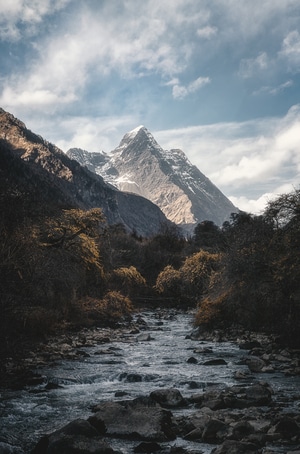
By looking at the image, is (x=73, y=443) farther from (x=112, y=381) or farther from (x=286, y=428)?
(x=112, y=381)

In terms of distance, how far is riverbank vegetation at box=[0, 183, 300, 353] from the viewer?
14417mm

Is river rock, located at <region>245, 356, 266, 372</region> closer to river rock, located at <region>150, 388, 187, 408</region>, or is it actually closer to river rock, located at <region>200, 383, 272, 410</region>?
river rock, located at <region>200, 383, 272, 410</region>

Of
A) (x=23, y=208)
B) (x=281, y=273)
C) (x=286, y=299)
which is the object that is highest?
(x=23, y=208)

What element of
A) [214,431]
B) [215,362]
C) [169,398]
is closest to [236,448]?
[214,431]

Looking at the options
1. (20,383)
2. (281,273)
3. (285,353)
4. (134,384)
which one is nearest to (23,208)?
(20,383)

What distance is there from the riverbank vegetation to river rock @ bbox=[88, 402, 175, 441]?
3571mm

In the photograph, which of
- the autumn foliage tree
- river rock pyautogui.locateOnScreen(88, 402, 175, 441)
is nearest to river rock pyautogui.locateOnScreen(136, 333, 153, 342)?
the autumn foliage tree

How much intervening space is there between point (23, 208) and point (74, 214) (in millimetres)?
12517

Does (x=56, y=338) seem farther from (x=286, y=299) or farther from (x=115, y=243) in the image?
(x=115, y=243)

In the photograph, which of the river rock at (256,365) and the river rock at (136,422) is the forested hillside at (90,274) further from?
the river rock at (136,422)

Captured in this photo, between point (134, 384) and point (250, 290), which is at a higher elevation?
point (250, 290)

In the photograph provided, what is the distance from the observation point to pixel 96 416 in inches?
378

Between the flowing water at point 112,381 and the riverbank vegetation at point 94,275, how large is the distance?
6.38 feet

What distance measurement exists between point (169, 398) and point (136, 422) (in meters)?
2.27
